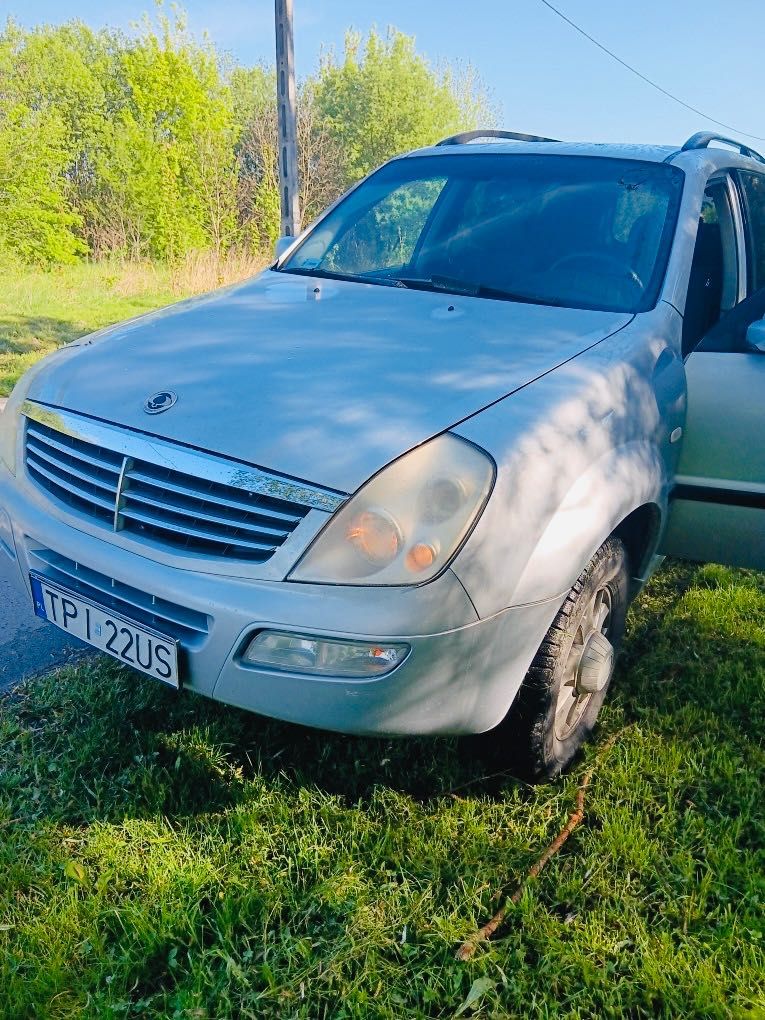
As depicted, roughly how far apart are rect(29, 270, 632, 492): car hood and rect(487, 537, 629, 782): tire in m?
0.58

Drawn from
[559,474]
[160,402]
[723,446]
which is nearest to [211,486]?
[160,402]

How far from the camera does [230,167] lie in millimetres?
20406

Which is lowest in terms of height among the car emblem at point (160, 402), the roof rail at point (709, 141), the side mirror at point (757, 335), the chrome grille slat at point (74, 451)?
the chrome grille slat at point (74, 451)

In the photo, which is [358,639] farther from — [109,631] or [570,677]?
[570,677]

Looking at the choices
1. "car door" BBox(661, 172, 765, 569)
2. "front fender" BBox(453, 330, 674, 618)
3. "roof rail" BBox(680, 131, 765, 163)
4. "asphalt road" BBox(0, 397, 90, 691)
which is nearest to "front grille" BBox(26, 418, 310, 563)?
"front fender" BBox(453, 330, 674, 618)

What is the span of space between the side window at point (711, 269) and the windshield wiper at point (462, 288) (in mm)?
520

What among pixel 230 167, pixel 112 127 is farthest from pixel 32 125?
pixel 112 127

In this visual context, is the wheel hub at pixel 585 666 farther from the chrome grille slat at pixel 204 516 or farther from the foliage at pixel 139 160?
the foliage at pixel 139 160

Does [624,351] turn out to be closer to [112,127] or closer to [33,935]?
[33,935]

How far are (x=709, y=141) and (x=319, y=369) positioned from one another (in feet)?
7.62

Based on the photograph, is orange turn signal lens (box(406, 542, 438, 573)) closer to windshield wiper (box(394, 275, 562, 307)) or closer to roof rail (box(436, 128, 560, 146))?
windshield wiper (box(394, 275, 562, 307))

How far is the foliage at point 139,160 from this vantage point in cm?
1684

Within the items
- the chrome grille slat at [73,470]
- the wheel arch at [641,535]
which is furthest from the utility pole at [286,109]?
the wheel arch at [641,535]

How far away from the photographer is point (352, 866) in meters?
1.93
